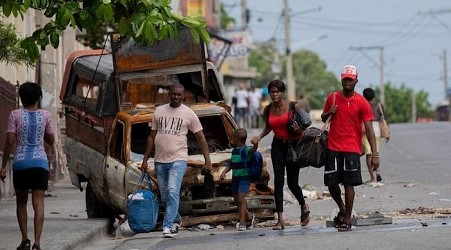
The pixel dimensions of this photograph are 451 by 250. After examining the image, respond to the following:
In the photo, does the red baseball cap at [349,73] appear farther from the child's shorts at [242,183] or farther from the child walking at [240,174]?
the child's shorts at [242,183]

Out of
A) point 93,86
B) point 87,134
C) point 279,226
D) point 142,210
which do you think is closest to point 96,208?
point 87,134

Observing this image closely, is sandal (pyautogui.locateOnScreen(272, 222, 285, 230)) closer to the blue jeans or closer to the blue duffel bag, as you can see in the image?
the blue jeans

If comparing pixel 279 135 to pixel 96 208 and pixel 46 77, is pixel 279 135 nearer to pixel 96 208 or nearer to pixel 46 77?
pixel 96 208

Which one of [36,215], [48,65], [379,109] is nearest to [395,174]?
[379,109]

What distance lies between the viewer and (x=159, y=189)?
1586 cm

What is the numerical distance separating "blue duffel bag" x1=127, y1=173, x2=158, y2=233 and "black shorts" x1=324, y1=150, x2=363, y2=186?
2275mm

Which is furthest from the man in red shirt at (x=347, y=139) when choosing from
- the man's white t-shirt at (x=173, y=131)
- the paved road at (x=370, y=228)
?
the man's white t-shirt at (x=173, y=131)

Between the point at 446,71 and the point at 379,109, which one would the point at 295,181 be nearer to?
the point at 379,109

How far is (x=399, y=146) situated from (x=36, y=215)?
88.9 feet

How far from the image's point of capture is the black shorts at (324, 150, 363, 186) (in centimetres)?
1507

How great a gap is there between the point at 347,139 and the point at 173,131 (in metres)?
2.15

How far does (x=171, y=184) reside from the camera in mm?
15438

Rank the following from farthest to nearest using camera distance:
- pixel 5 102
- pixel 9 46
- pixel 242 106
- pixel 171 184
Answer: pixel 242 106, pixel 5 102, pixel 171 184, pixel 9 46

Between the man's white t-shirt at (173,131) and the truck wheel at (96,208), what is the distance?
3067mm
